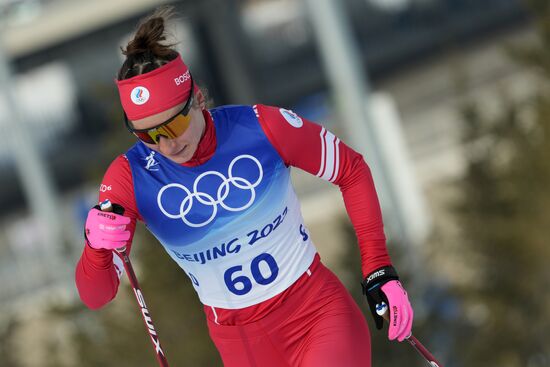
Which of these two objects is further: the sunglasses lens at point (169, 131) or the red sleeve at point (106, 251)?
the red sleeve at point (106, 251)

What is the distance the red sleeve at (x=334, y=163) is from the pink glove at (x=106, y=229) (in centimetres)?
68

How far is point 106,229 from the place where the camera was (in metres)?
4.59

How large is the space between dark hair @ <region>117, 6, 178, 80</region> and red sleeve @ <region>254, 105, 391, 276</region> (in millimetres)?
449

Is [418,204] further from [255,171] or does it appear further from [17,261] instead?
[255,171]

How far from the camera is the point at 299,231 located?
4980mm

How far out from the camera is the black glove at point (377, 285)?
15.9 feet

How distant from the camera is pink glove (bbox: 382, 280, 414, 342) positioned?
4797mm

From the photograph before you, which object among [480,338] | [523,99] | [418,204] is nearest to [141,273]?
[480,338]

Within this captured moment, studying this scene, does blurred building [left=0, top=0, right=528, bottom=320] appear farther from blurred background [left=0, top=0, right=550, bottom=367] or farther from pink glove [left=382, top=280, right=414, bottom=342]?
pink glove [left=382, top=280, right=414, bottom=342]

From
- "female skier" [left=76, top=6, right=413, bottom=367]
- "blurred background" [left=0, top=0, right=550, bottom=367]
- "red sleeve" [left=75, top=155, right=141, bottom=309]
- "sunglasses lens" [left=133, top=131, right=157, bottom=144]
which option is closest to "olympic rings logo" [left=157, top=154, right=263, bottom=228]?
"female skier" [left=76, top=6, right=413, bottom=367]

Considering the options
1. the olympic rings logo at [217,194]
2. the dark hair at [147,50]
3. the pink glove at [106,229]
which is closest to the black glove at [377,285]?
the olympic rings logo at [217,194]

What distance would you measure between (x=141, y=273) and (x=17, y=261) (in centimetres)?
1465

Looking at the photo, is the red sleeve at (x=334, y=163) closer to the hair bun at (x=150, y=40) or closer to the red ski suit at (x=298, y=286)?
the red ski suit at (x=298, y=286)

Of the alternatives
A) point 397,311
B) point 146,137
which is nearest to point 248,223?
point 146,137
